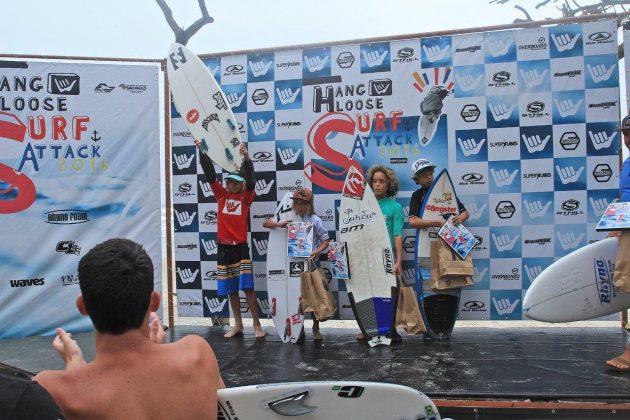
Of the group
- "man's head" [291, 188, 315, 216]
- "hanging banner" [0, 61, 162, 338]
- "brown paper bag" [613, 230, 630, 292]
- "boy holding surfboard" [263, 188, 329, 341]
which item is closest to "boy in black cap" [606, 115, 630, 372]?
"brown paper bag" [613, 230, 630, 292]

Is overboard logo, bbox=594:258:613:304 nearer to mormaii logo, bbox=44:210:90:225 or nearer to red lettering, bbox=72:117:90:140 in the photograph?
mormaii logo, bbox=44:210:90:225

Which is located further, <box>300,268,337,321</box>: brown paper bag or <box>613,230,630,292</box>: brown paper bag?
<box>300,268,337,321</box>: brown paper bag

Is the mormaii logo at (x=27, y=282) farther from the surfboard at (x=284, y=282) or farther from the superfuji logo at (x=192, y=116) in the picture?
the surfboard at (x=284, y=282)

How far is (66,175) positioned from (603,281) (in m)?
4.50

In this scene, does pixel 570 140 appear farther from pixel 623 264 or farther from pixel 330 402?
pixel 330 402

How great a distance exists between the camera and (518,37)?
4262mm

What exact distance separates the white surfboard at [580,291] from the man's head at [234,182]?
241 centimetres

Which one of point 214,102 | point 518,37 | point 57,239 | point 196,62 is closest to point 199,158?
point 214,102

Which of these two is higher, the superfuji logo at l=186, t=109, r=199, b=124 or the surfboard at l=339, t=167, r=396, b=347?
the superfuji logo at l=186, t=109, r=199, b=124

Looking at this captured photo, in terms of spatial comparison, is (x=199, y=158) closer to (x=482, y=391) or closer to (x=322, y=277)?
(x=322, y=277)

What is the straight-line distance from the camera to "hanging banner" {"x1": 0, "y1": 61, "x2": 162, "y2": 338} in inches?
181

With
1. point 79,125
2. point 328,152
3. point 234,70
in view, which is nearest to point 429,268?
point 328,152

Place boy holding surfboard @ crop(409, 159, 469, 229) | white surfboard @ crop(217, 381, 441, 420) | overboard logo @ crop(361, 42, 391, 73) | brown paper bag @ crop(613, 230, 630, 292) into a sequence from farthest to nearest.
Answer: overboard logo @ crop(361, 42, 391, 73), boy holding surfboard @ crop(409, 159, 469, 229), brown paper bag @ crop(613, 230, 630, 292), white surfboard @ crop(217, 381, 441, 420)

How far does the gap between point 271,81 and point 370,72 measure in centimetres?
91
